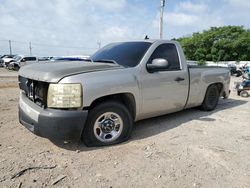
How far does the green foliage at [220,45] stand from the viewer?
154 ft

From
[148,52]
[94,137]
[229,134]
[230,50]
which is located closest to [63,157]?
[94,137]

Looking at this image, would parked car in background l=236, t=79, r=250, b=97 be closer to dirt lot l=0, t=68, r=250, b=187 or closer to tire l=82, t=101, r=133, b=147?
dirt lot l=0, t=68, r=250, b=187

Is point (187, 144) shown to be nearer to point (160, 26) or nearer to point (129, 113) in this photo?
point (129, 113)

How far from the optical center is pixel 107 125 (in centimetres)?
417

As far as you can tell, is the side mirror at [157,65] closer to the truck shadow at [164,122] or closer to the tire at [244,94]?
the truck shadow at [164,122]

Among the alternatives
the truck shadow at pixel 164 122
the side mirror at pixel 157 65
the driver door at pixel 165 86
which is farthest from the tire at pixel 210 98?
the side mirror at pixel 157 65

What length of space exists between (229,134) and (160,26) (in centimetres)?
1873

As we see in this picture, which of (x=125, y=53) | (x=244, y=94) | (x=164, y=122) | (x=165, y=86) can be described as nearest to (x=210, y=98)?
(x=164, y=122)

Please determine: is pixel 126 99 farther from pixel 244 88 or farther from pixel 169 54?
pixel 244 88

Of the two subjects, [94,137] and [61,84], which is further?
[94,137]

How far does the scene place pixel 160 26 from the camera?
22453 millimetres

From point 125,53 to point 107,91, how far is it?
1218mm

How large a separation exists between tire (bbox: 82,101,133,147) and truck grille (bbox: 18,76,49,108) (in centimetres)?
71

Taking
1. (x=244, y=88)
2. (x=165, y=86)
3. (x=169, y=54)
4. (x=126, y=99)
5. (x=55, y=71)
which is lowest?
(x=244, y=88)
